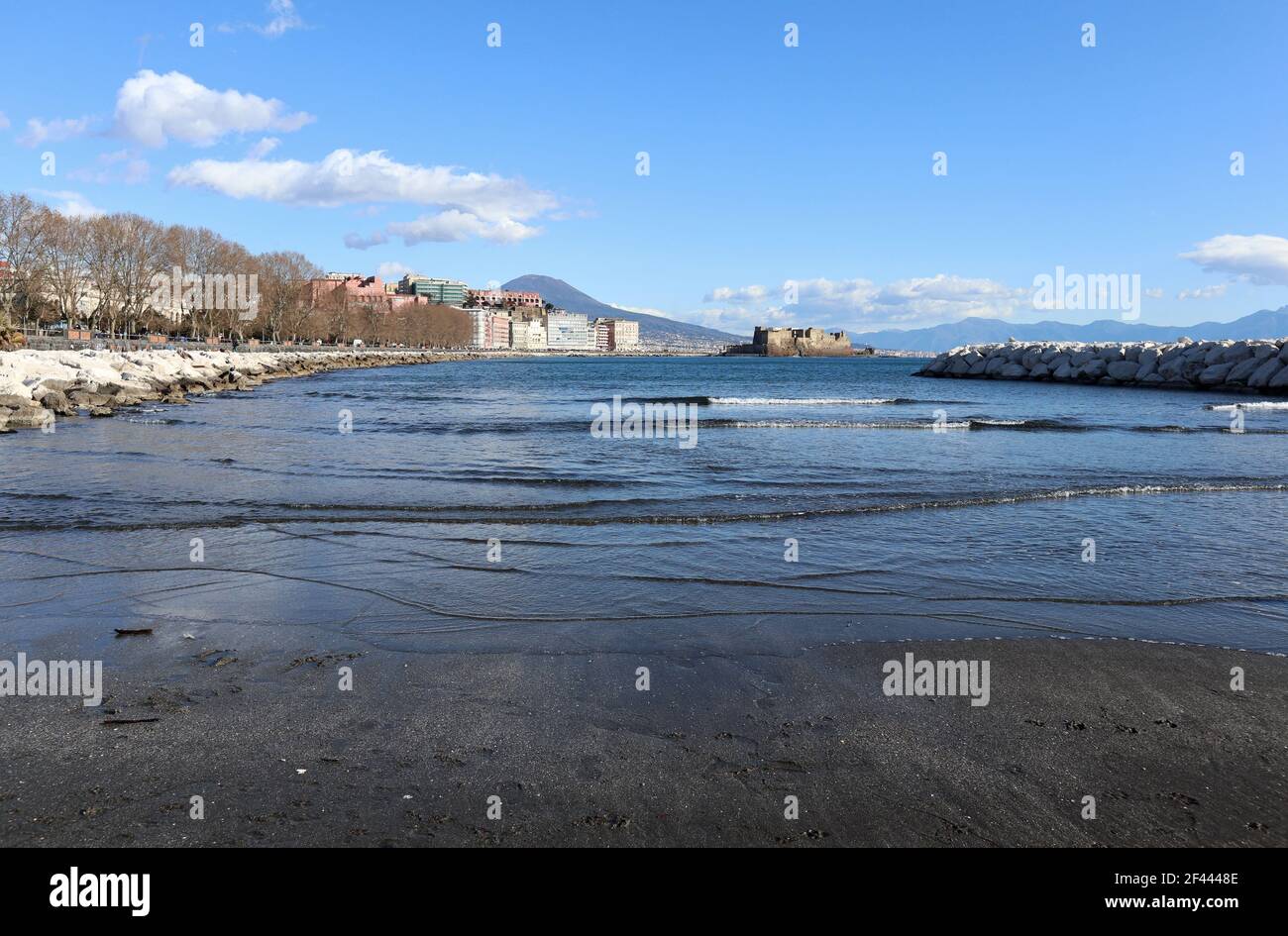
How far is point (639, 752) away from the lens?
162 inches

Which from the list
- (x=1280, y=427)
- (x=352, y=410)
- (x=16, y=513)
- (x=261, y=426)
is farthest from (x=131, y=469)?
(x=1280, y=427)

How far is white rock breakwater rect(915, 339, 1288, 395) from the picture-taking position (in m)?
47.4

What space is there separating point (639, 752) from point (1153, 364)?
63697mm

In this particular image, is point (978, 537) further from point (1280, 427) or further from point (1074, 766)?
point (1280, 427)

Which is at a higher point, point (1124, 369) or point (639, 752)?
point (1124, 369)

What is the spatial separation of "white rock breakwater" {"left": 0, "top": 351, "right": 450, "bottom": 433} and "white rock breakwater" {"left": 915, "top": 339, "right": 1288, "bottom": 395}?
178 feet

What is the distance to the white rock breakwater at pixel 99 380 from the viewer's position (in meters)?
25.2

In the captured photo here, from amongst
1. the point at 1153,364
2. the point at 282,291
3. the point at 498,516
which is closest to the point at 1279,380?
the point at 1153,364

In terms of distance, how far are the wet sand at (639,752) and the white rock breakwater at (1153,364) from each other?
1962 inches

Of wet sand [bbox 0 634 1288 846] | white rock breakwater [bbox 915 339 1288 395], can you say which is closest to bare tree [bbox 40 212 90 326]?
wet sand [bbox 0 634 1288 846]

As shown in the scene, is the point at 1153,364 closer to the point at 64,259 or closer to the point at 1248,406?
the point at 1248,406

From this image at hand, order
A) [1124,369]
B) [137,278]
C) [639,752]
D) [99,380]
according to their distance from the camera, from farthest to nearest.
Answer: [137,278] → [1124,369] → [99,380] → [639,752]

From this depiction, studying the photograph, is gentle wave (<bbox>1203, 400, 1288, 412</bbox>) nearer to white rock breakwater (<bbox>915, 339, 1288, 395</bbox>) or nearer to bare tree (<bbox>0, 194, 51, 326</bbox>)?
white rock breakwater (<bbox>915, 339, 1288, 395</bbox>)

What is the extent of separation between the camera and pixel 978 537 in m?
9.82
